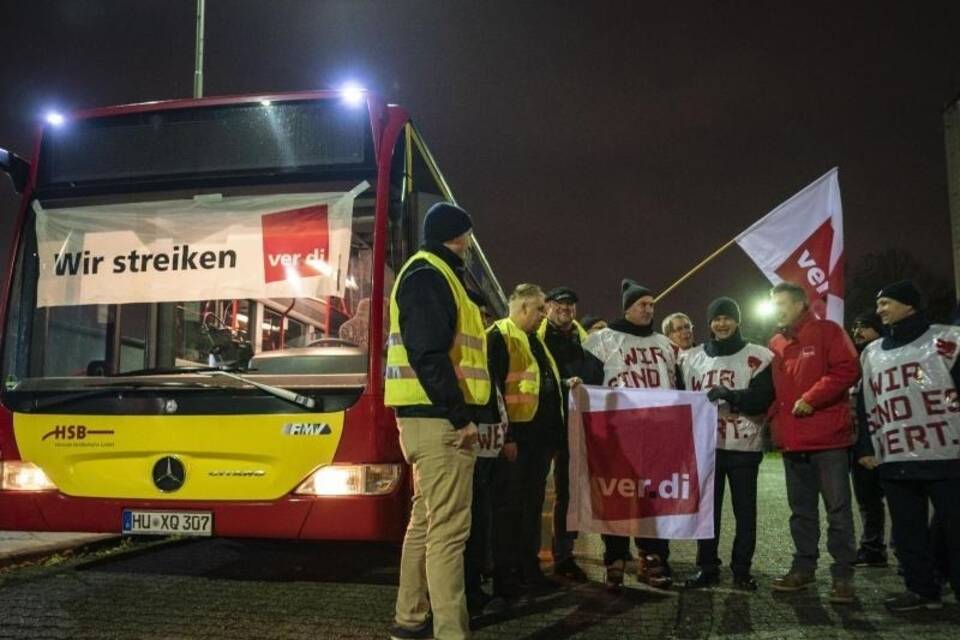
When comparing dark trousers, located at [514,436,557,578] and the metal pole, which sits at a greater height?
the metal pole

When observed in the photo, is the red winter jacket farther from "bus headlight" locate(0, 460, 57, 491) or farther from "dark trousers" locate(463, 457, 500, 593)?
"bus headlight" locate(0, 460, 57, 491)

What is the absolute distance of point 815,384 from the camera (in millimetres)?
5211

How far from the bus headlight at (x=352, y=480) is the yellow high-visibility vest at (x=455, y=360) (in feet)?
2.87

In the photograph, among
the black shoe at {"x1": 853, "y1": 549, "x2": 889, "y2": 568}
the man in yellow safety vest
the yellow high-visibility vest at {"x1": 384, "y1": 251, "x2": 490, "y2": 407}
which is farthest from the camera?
the black shoe at {"x1": 853, "y1": 549, "x2": 889, "y2": 568}

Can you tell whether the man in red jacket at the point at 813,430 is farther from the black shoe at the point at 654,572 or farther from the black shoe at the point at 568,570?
the black shoe at the point at 568,570

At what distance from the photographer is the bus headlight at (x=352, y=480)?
4637mm

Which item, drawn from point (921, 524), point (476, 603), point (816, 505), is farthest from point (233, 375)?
point (921, 524)

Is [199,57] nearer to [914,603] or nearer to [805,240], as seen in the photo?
[805,240]

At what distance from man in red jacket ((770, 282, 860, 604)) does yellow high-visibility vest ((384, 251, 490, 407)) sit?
2340mm

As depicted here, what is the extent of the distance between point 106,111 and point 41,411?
1937mm

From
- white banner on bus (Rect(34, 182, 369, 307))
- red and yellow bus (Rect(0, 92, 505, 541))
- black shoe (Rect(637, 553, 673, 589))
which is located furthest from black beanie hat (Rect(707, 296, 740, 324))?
white banner on bus (Rect(34, 182, 369, 307))

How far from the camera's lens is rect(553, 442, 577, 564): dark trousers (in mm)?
5926

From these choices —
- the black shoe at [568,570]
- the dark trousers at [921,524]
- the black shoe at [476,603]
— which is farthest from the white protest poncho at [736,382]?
the black shoe at [476,603]

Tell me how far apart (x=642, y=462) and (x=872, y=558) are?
2.15 m
